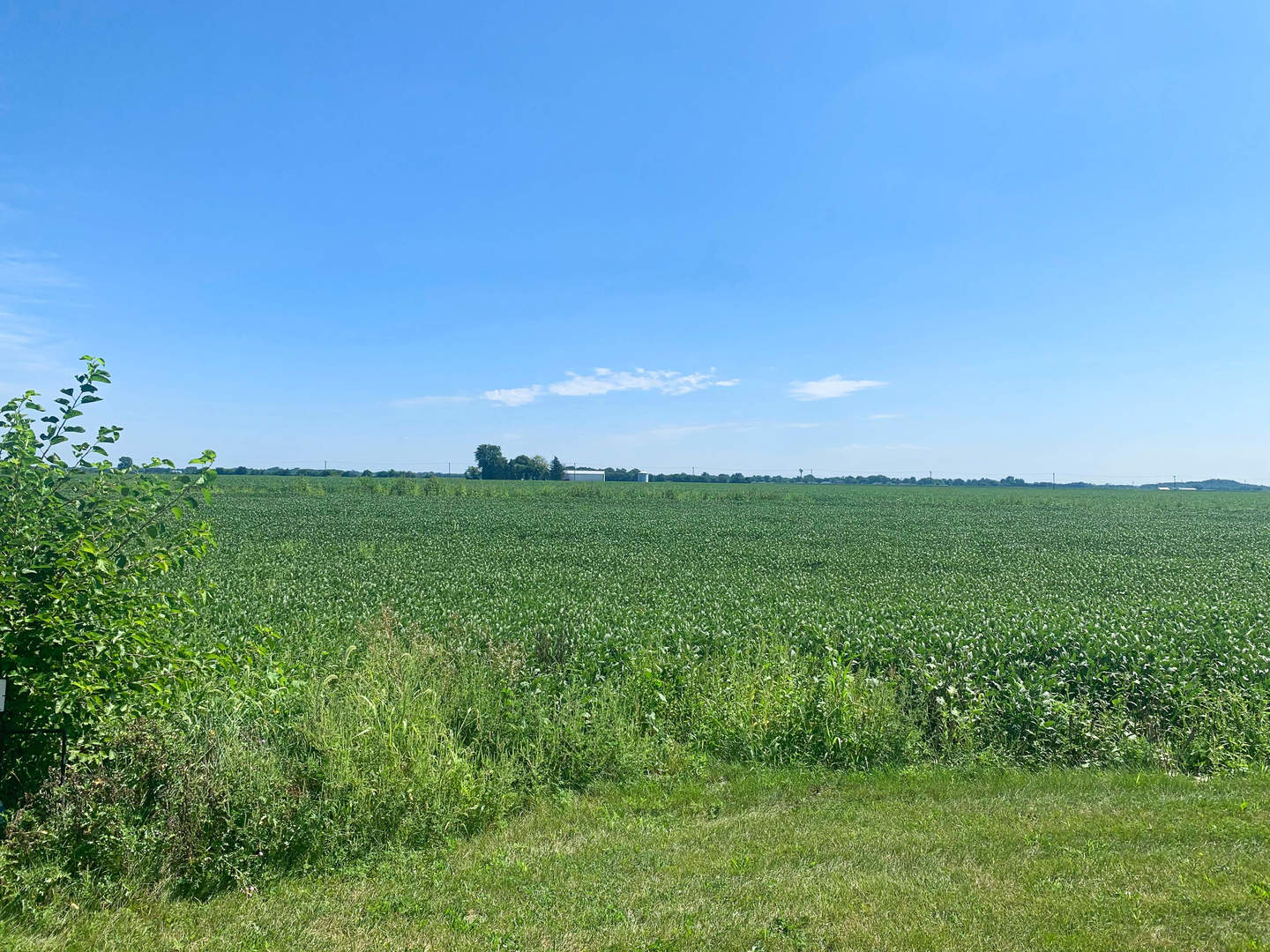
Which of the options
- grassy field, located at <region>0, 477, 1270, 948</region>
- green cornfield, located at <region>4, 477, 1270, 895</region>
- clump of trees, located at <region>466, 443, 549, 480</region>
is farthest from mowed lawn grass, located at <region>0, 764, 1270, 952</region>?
clump of trees, located at <region>466, 443, 549, 480</region>

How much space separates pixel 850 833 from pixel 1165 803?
3228 mm

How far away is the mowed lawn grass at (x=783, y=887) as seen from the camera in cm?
421

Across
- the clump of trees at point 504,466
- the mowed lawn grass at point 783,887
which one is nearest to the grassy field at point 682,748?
the mowed lawn grass at point 783,887

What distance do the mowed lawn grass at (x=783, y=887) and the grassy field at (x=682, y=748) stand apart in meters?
0.04

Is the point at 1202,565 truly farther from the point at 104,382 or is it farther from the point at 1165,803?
the point at 104,382

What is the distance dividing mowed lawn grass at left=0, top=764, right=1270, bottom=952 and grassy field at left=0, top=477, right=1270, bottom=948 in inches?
1.5

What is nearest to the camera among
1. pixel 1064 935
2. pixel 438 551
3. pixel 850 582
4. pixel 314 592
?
pixel 1064 935

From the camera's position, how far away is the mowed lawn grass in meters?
4.21

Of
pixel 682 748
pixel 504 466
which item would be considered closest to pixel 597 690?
pixel 682 748

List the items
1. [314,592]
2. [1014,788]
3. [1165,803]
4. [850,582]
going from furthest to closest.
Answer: [850,582]
[314,592]
[1014,788]
[1165,803]

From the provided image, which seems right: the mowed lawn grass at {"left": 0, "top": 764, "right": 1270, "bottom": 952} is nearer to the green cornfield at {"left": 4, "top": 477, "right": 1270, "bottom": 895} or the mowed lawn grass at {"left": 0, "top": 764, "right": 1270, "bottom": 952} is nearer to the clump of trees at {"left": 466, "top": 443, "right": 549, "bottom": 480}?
the green cornfield at {"left": 4, "top": 477, "right": 1270, "bottom": 895}

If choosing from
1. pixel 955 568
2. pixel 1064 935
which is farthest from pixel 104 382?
pixel 955 568

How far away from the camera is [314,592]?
52.6ft

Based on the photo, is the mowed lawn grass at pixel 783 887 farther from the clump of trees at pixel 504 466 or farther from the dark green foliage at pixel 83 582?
the clump of trees at pixel 504 466
